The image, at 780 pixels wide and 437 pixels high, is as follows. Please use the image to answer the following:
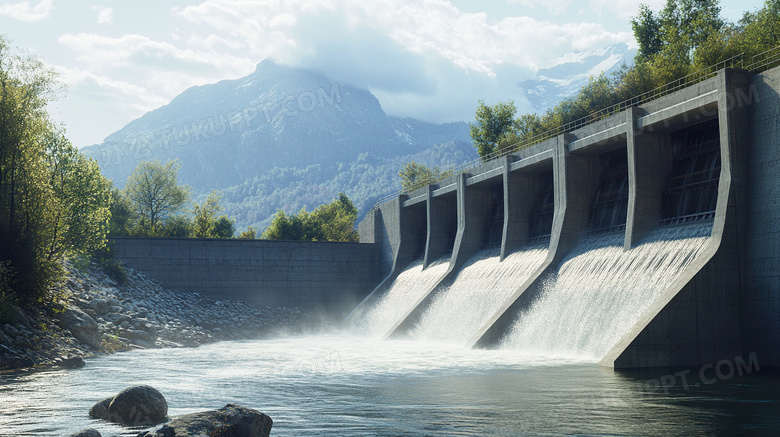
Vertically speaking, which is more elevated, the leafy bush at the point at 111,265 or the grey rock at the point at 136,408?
the leafy bush at the point at 111,265

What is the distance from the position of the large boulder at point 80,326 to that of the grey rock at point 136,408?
17.6 metres

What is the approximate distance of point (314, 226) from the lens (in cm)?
8106

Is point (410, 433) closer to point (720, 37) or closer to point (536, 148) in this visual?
point (536, 148)

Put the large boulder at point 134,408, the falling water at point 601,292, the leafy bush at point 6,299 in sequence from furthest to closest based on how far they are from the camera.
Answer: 1. the falling water at point 601,292
2. the leafy bush at point 6,299
3. the large boulder at point 134,408

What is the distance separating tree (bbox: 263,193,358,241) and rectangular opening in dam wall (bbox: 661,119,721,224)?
52.2 metres

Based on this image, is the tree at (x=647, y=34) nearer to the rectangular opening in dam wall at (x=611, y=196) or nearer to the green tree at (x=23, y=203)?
the rectangular opening in dam wall at (x=611, y=196)

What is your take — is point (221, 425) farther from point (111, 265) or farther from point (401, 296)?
point (111, 265)

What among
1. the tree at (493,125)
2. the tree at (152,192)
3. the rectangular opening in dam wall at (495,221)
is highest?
the tree at (493,125)

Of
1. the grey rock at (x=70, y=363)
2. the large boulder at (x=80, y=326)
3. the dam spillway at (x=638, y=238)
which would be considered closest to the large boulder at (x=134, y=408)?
the grey rock at (x=70, y=363)

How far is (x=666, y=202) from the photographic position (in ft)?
103

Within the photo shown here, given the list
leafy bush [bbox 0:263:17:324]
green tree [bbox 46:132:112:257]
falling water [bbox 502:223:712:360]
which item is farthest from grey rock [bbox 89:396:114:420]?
green tree [bbox 46:132:112:257]

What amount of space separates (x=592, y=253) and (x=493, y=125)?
42625 mm

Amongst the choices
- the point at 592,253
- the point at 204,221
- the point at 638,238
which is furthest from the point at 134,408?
the point at 204,221

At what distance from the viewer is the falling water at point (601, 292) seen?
26.1 m
